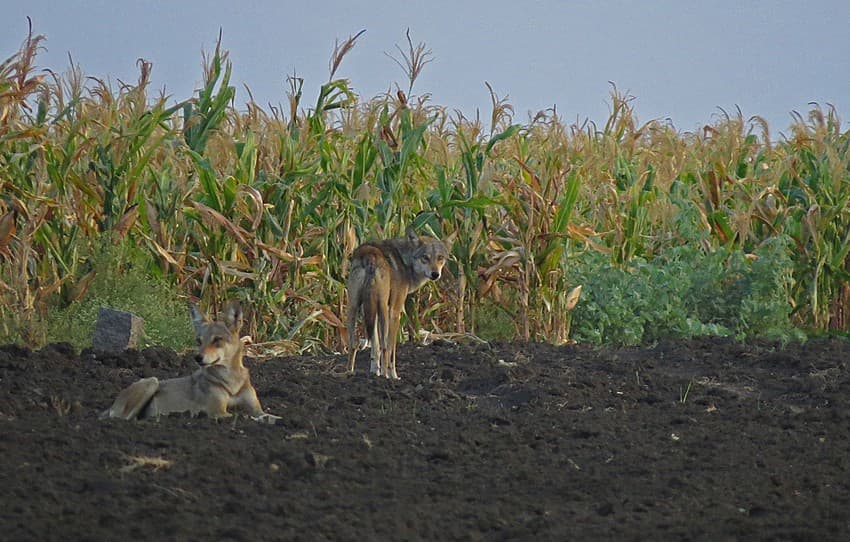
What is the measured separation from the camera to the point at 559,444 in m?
7.75

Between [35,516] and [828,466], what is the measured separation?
15.1 ft

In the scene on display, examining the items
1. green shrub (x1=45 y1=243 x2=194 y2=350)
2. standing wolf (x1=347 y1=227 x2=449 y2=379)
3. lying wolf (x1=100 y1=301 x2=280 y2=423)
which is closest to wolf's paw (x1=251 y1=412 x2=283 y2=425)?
lying wolf (x1=100 y1=301 x2=280 y2=423)

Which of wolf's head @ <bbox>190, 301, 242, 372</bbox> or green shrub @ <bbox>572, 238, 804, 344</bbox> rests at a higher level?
green shrub @ <bbox>572, 238, 804, 344</bbox>

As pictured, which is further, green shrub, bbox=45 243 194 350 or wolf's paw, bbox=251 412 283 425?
green shrub, bbox=45 243 194 350

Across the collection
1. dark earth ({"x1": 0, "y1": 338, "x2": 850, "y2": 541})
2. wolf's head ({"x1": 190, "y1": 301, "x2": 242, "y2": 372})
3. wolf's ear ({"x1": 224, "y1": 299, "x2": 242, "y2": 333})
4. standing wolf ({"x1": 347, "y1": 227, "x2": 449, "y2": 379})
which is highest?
Answer: standing wolf ({"x1": 347, "y1": 227, "x2": 449, "y2": 379})

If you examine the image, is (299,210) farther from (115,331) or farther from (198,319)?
(198,319)

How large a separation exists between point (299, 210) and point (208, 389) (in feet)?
16.6

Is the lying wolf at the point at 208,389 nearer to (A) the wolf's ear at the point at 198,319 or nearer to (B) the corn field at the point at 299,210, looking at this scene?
(A) the wolf's ear at the point at 198,319

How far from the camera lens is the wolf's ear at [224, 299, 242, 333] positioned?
7742mm

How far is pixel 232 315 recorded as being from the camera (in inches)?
305

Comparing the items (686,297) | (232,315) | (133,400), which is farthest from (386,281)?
(686,297)

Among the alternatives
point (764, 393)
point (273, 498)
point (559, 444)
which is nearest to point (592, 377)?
point (764, 393)

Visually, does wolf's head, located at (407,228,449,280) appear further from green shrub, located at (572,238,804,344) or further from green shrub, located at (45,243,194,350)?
green shrub, located at (572,238,804,344)

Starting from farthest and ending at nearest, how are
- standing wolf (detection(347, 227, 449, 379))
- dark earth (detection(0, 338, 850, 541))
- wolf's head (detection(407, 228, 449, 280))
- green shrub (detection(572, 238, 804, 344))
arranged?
green shrub (detection(572, 238, 804, 344)) < wolf's head (detection(407, 228, 449, 280)) < standing wolf (detection(347, 227, 449, 379)) < dark earth (detection(0, 338, 850, 541))
